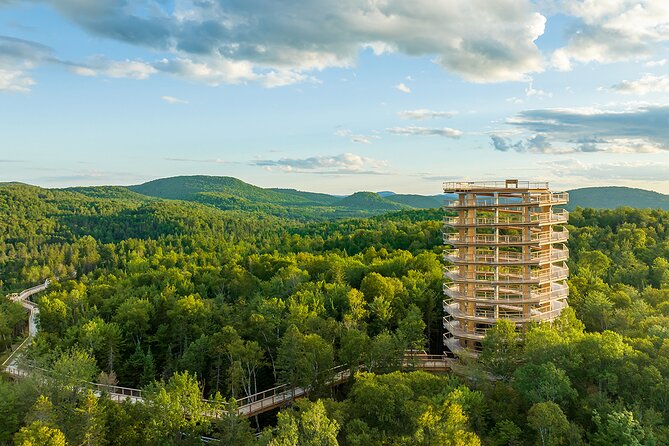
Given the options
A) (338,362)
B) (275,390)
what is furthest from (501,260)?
(275,390)

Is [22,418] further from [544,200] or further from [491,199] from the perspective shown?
[544,200]

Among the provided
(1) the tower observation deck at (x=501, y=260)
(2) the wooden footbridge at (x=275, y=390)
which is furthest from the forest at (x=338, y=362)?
(1) the tower observation deck at (x=501, y=260)

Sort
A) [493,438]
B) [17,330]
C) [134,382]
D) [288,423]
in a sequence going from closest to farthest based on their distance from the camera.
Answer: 1. [288,423]
2. [493,438]
3. [134,382]
4. [17,330]

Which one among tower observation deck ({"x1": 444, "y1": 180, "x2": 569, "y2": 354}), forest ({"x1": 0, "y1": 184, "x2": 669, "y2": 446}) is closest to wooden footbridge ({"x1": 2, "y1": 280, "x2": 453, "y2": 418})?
forest ({"x1": 0, "y1": 184, "x2": 669, "y2": 446})

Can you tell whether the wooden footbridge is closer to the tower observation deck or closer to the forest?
the forest

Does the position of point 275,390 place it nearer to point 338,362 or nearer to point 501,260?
point 338,362

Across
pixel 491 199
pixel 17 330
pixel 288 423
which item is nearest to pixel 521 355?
pixel 491 199
